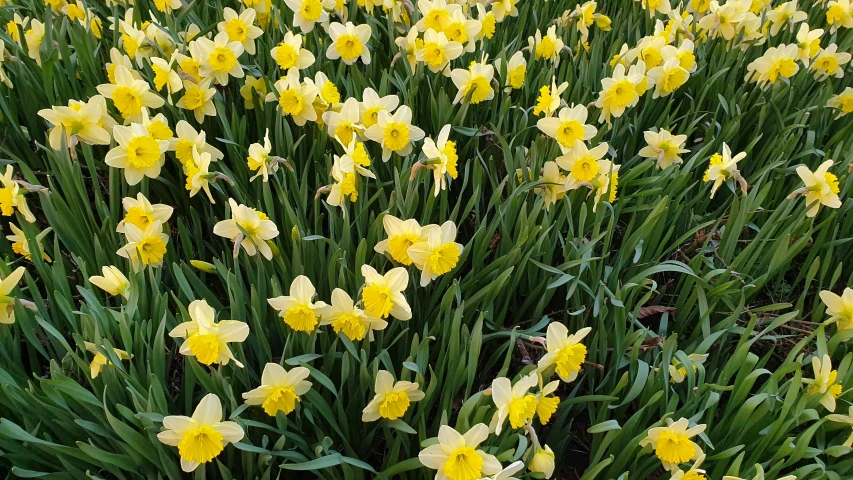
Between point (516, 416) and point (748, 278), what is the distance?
1.07 meters

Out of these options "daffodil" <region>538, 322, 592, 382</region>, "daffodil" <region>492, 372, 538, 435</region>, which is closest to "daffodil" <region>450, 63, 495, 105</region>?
"daffodil" <region>538, 322, 592, 382</region>

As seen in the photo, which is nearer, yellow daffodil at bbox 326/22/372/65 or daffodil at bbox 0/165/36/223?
daffodil at bbox 0/165/36/223

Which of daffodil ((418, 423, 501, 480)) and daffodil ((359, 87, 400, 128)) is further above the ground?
daffodil ((359, 87, 400, 128))

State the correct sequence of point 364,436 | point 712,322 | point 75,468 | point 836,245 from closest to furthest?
point 75,468 < point 364,436 < point 712,322 < point 836,245

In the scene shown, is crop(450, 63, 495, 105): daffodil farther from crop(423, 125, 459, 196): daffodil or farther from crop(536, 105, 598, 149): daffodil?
crop(423, 125, 459, 196): daffodil

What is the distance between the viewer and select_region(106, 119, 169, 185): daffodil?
1.58 metres

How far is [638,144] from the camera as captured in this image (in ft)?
7.84

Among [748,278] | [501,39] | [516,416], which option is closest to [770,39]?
[501,39]

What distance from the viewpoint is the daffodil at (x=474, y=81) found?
2010 mm

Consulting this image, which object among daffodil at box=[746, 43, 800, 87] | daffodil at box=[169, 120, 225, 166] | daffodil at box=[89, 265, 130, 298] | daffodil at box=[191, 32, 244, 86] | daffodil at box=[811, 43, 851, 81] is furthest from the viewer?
daffodil at box=[811, 43, 851, 81]

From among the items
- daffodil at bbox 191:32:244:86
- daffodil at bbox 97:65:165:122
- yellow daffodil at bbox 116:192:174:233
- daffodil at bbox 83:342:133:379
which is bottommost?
daffodil at bbox 83:342:133:379

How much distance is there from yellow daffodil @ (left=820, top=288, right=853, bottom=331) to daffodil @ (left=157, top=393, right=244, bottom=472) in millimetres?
1470

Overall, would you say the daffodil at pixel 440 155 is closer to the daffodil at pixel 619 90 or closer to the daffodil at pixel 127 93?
the daffodil at pixel 619 90

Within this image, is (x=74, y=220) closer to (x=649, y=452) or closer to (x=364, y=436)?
(x=364, y=436)
